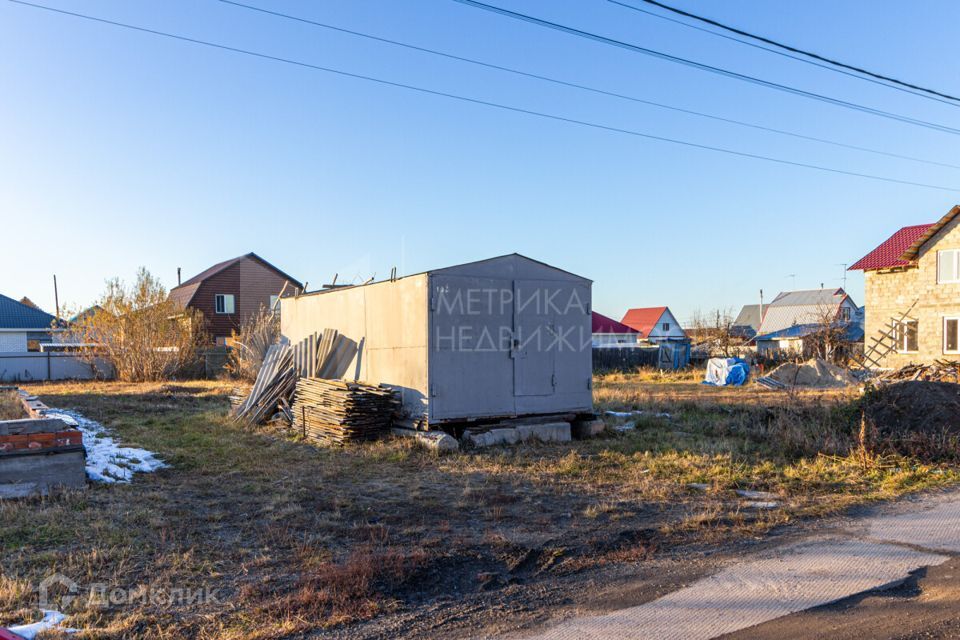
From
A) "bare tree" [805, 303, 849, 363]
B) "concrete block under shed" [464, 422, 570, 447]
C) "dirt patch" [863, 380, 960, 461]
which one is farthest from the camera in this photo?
"bare tree" [805, 303, 849, 363]

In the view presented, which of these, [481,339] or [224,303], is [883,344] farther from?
[224,303]

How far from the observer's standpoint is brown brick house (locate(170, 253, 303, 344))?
4312cm

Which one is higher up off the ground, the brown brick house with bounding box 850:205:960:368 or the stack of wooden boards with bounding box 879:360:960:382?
the brown brick house with bounding box 850:205:960:368

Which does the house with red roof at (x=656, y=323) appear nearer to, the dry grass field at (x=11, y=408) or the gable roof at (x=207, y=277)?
the gable roof at (x=207, y=277)

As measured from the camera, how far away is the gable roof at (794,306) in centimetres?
6048

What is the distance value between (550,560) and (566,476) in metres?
3.58

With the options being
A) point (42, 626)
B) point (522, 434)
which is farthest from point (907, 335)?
point (42, 626)

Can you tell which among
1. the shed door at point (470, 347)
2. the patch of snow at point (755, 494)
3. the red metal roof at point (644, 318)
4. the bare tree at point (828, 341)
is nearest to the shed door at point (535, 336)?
the shed door at point (470, 347)

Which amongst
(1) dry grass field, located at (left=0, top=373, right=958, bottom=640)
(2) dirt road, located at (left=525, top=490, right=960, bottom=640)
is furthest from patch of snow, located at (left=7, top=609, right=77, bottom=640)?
(2) dirt road, located at (left=525, top=490, right=960, bottom=640)

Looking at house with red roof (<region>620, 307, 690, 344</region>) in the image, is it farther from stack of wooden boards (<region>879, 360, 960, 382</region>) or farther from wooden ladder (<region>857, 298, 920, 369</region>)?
stack of wooden boards (<region>879, 360, 960, 382</region>)

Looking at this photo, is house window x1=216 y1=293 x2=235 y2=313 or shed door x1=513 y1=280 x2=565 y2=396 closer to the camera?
shed door x1=513 y1=280 x2=565 y2=396

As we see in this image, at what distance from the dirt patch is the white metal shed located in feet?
15.7

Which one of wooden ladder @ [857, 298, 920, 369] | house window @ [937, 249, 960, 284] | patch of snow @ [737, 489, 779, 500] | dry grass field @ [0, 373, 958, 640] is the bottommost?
patch of snow @ [737, 489, 779, 500]

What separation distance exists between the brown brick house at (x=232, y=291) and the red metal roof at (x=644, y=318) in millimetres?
40559
